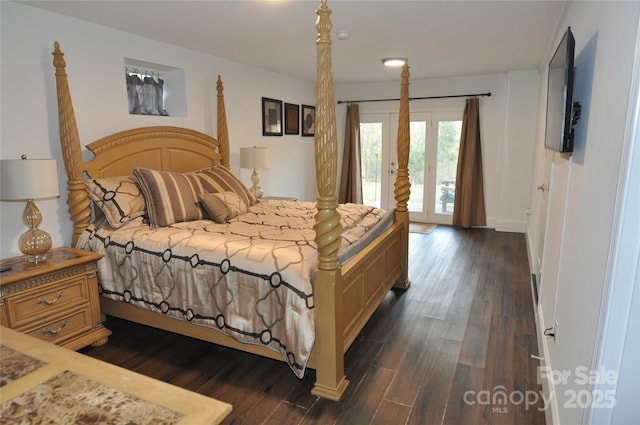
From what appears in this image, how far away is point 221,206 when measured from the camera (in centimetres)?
326

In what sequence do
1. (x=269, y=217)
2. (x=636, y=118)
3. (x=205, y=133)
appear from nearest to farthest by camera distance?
(x=636, y=118)
(x=269, y=217)
(x=205, y=133)

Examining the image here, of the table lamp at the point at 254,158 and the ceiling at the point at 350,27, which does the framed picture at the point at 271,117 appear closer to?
the ceiling at the point at 350,27

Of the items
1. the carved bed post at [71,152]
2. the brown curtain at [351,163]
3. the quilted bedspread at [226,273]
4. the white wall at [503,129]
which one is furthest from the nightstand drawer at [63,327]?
the white wall at [503,129]

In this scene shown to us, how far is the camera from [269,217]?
3.40 meters

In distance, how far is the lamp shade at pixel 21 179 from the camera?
230cm

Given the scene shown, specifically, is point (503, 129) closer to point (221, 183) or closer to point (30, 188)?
point (221, 183)

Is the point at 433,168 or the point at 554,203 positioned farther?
the point at 433,168

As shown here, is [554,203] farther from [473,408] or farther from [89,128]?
[89,128]

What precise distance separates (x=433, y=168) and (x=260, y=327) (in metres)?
5.01

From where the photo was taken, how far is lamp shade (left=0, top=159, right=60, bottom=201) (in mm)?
2305

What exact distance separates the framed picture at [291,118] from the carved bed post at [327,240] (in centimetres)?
384

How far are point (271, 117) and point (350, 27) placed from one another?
7.63 ft

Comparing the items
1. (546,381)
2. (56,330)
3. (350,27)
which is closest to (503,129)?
(350,27)

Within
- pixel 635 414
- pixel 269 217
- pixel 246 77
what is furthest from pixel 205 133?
pixel 635 414
